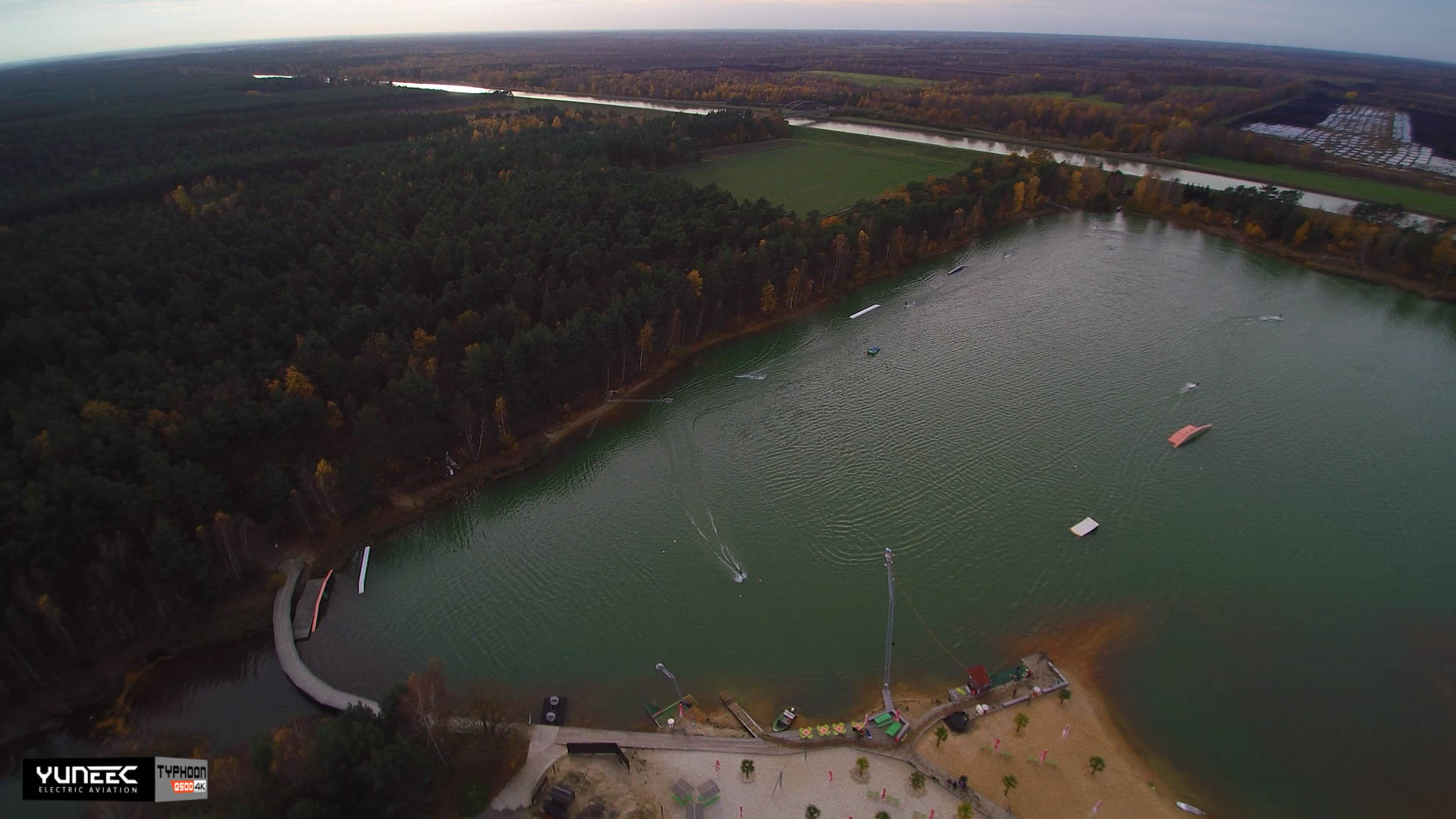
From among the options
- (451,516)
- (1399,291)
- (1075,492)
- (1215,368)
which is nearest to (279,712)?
(451,516)

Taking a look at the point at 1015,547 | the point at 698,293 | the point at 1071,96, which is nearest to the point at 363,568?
the point at 698,293

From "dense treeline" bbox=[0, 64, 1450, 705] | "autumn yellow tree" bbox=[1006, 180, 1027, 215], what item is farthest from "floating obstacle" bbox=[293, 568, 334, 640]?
"autumn yellow tree" bbox=[1006, 180, 1027, 215]

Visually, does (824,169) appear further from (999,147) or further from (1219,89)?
(1219,89)

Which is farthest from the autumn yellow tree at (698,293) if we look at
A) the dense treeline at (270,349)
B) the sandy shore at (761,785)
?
the sandy shore at (761,785)

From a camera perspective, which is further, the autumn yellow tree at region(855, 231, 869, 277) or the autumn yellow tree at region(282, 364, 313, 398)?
the autumn yellow tree at region(855, 231, 869, 277)

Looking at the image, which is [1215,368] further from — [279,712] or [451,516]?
[279,712]

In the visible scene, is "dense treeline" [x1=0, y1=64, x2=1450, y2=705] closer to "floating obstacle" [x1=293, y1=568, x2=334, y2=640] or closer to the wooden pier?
"floating obstacle" [x1=293, y1=568, x2=334, y2=640]
